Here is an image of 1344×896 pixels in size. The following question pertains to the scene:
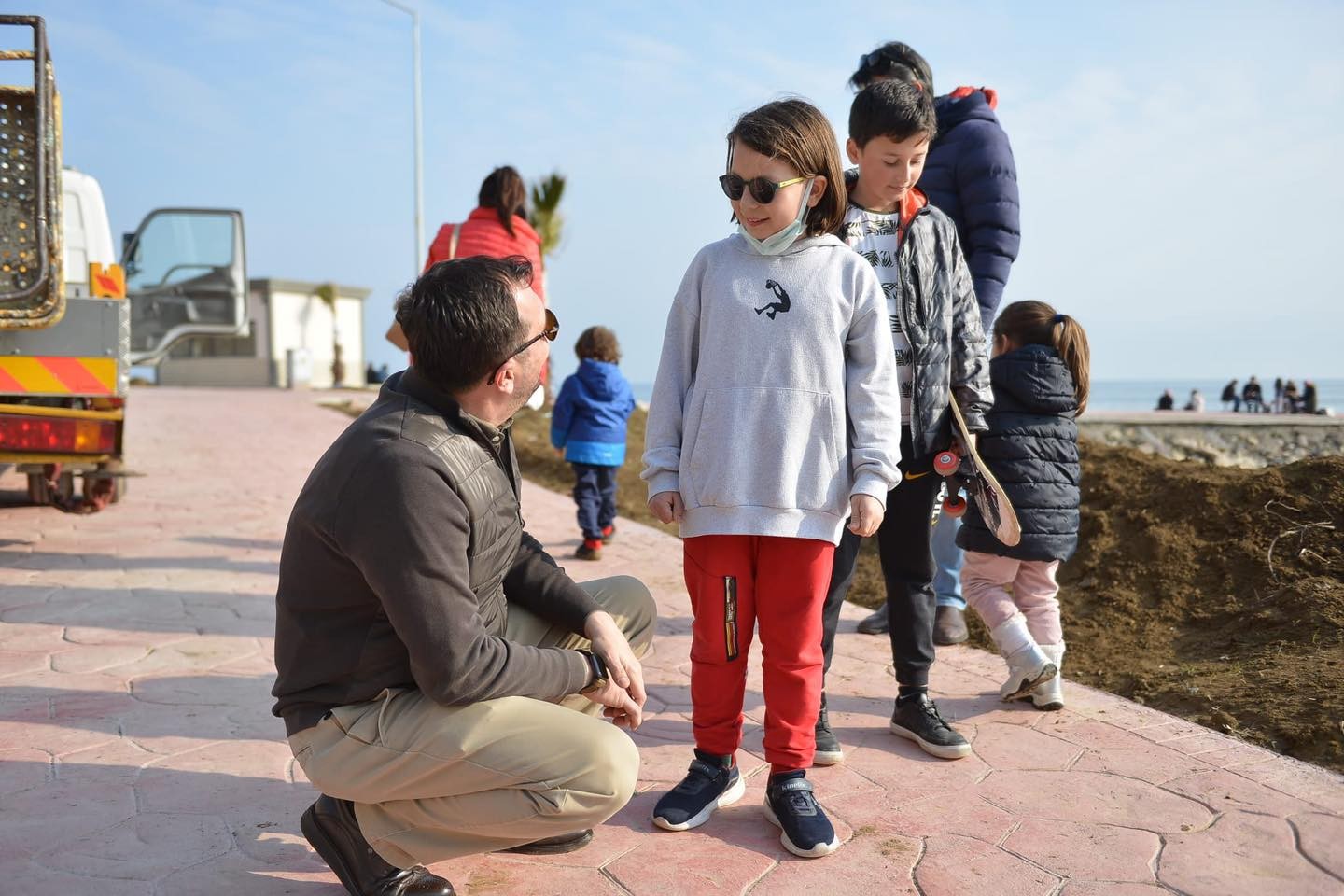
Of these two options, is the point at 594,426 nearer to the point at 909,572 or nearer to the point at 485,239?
the point at 485,239

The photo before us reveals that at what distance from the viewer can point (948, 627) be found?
4.52 meters

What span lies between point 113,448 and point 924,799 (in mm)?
4760

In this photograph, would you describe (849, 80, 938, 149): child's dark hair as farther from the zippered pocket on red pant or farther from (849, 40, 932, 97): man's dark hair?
the zippered pocket on red pant

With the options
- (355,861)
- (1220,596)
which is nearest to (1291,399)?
(1220,596)

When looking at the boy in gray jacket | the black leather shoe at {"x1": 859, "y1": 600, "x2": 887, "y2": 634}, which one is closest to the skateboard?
the boy in gray jacket

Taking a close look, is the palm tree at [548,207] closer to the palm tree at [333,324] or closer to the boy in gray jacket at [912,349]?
the palm tree at [333,324]

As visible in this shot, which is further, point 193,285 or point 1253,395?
point 1253,395

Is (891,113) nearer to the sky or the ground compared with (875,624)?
nearer to the sky

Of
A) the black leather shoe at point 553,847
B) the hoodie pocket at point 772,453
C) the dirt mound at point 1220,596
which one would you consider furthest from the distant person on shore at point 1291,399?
the black leather shoe at point 553,847

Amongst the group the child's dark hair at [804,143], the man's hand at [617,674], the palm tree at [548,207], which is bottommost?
the man's hand at [617,674]

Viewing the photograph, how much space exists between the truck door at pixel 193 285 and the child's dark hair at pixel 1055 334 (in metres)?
6.10

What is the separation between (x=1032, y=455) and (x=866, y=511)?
1286 mm

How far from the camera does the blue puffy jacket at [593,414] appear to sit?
6.38 meters

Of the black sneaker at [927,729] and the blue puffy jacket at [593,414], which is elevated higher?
the blue puffy jacket at [593,414]
